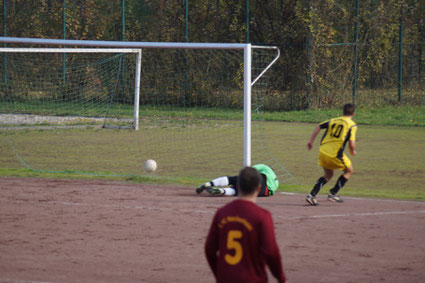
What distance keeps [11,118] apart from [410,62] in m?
15.3

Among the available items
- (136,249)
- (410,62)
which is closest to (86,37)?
(410,62)

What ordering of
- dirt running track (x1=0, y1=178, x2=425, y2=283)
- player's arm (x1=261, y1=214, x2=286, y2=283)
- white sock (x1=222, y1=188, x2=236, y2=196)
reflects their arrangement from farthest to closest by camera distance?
white sock (x1=222, y1=188, x2=236, y2=196)
dirt running track (x1=0, y1=178, x2=425, y2=283)
player's arm (x1=261, y1=214, x2=286, y2=283)

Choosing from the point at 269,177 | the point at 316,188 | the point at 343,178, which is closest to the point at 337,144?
the point at 343,178

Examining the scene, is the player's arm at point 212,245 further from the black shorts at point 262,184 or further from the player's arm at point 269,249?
the black shorts at point 262,184

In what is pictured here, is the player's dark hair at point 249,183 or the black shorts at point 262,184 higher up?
the player's dark hair at point 249,183

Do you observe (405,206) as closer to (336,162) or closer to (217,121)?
(336,162)

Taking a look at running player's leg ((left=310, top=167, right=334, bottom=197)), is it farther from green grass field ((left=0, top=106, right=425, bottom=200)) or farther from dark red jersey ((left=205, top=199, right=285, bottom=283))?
dark red jersey ((left=205, top=199, right=285, bottom=283))

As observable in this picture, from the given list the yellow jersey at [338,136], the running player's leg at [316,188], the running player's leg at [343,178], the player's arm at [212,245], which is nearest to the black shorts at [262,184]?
the running player's leg at [316,188]

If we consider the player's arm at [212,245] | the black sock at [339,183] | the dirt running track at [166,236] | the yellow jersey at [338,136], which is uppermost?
the yellow jersey at [338,136]

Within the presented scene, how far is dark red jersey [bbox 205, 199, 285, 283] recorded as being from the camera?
12.6 ft

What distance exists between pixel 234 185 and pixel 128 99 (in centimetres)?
Result: 1307

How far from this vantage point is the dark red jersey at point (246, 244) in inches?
151

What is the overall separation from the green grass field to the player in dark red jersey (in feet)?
23.5

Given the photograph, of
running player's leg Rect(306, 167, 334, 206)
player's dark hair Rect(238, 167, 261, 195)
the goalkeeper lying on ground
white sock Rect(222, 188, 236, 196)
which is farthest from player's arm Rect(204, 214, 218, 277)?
white sock Rect(222, 188, 236, 196)
